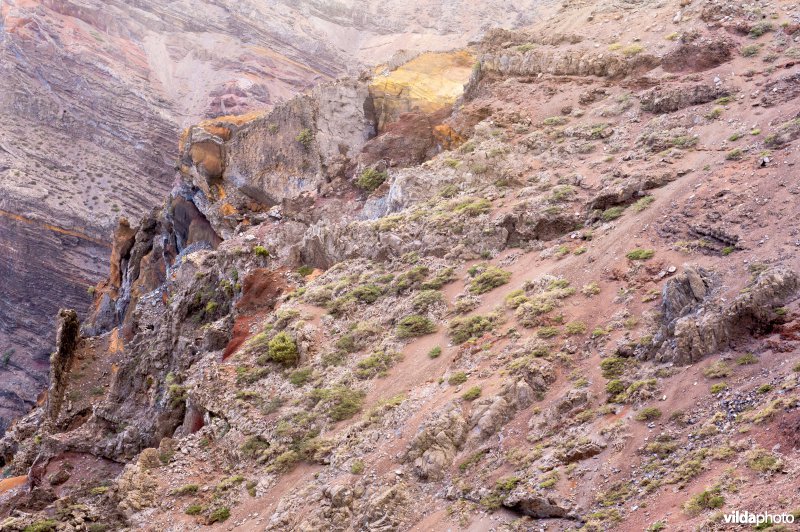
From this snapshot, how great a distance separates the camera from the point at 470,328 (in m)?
22.5

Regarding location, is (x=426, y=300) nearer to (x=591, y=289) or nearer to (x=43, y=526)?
(x=591, y=289)

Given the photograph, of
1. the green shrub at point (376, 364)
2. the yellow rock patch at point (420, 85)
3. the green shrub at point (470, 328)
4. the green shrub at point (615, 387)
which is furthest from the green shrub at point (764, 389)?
the yellow rock patch at point (420, 85)

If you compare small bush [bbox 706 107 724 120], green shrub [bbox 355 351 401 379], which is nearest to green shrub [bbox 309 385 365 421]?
green shrub [bbox 355 351 401 379]

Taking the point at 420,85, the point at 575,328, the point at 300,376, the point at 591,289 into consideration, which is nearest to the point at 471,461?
the point at 575,328

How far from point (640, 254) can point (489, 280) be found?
5034 millimetres

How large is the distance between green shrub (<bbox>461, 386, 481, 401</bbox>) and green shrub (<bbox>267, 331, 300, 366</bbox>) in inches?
310

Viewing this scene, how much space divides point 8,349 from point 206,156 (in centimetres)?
4089

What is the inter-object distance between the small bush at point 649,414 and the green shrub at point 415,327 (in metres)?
9.09

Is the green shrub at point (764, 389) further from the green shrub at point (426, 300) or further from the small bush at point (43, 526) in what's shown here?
the small bush at point (43, 526)

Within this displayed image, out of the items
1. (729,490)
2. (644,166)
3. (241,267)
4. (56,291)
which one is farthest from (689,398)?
(56,291)

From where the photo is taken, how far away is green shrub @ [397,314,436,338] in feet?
79.0

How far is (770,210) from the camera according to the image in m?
20.1

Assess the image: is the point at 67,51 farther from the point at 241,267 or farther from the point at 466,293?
the point at 466,293

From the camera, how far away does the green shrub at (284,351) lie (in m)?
25.4
